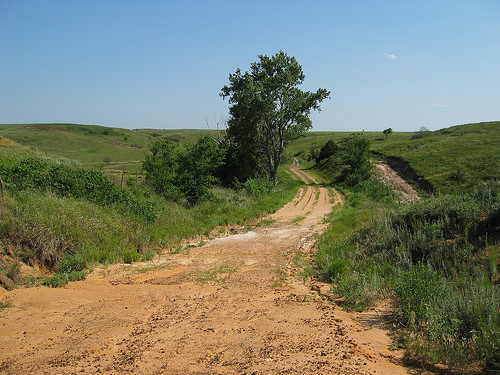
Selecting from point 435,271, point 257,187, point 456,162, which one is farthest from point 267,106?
point 435,271

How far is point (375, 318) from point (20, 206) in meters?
9.09

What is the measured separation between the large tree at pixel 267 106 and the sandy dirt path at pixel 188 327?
22409mm

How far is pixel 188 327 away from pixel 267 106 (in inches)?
1025

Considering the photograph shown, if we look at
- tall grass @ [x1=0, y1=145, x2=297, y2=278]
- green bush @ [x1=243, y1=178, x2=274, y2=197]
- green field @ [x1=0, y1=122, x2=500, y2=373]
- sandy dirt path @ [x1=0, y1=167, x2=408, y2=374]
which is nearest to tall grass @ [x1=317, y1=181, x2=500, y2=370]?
green field @ [x1=0, y1=122, x2=500, y2=373]

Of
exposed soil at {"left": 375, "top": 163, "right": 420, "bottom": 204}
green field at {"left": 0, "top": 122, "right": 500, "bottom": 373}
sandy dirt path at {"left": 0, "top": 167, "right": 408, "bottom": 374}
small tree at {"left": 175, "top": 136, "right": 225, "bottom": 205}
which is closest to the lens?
sandy dirt path at {"left": 0, "top": 167, "right": 408, "bottom": 374}

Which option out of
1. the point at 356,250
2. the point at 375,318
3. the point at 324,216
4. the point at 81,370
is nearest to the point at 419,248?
the point at 356,250

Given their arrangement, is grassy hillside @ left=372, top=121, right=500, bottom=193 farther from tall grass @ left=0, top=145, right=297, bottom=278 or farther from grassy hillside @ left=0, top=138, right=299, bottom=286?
grassy hillside @ left=0, top=138, right=299, bottom=286

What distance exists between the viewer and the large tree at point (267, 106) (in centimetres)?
3028

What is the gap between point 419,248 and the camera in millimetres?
9211

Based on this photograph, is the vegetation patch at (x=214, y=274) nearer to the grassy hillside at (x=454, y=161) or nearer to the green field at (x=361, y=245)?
the green field at (x=361, y=245)

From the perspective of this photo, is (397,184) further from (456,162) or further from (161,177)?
(161,177)

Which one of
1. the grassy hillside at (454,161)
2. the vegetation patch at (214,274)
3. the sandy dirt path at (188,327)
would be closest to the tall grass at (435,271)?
the sandy dirt path at (188,327)

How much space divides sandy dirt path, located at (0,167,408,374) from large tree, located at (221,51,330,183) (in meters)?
22.4

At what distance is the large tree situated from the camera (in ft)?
99.3
